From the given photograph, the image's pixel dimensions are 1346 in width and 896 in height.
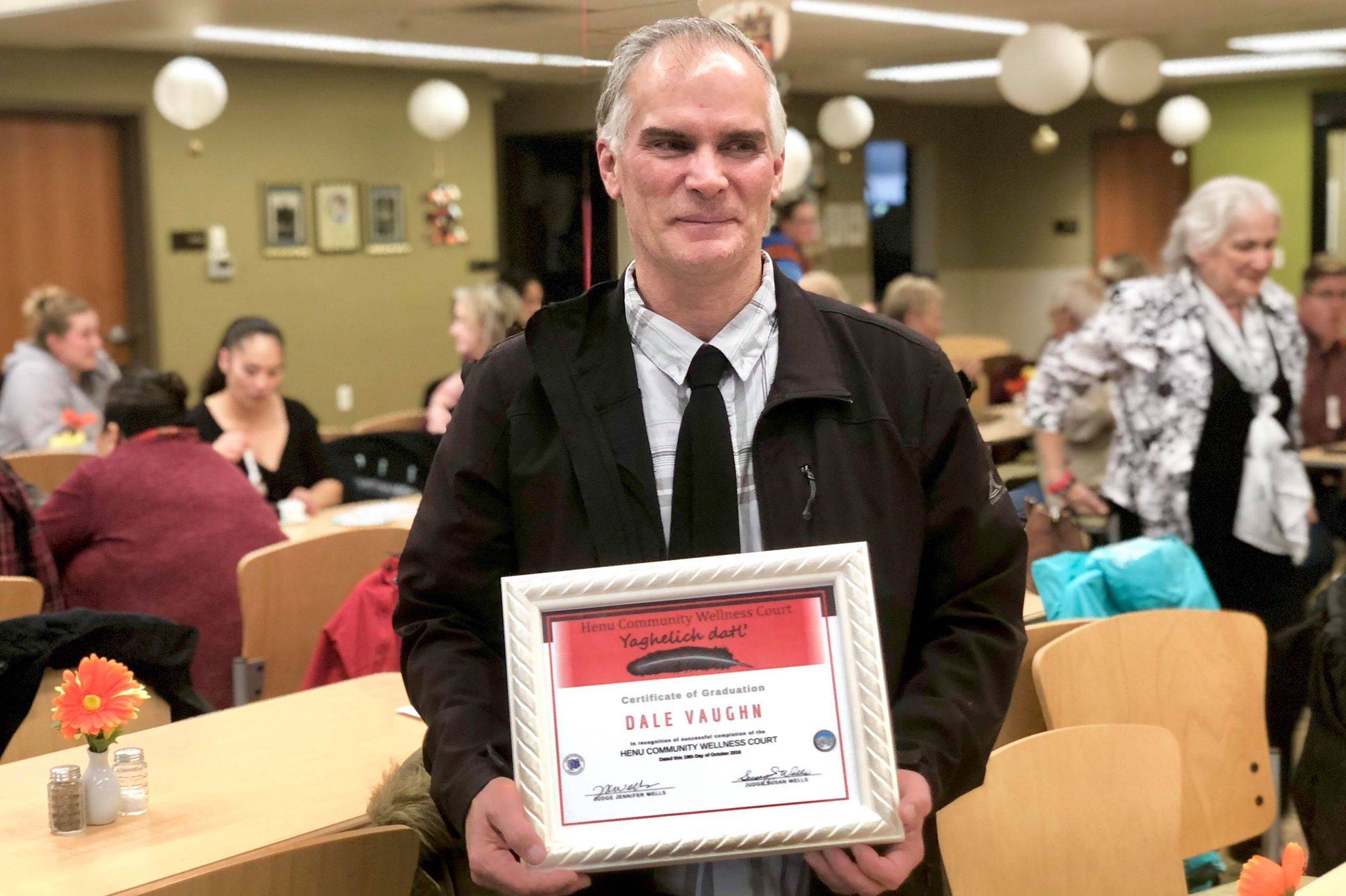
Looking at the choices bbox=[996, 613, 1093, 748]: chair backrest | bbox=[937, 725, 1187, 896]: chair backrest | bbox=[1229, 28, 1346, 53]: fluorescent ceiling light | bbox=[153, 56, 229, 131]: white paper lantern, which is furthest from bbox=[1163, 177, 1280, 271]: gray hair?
bbox=[1229, 28, 1346, 53]: fluorescent ceiling light

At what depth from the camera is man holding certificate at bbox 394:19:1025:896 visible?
146 centimetres

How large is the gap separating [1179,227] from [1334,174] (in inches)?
408

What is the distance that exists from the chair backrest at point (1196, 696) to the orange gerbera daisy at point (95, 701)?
153 centimetres

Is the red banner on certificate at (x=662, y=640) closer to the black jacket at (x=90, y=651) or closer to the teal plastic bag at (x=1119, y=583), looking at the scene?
the black jacket at (x=90, y=651)

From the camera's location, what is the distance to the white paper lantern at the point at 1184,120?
10.9 metres

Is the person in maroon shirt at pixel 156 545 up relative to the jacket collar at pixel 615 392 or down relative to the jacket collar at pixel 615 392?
down

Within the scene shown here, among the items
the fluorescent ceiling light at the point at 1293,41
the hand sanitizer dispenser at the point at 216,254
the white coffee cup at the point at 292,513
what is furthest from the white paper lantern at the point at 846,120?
the white coffee cup at the point at 292,513

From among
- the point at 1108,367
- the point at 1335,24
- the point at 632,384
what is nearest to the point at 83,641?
the point at 632,384

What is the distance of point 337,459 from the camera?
594cm

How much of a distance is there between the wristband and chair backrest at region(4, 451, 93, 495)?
354cm

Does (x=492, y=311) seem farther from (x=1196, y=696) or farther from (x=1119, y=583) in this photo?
(x=1196, y=696)

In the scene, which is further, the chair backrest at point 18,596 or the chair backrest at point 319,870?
the chair backrest at point 18,596

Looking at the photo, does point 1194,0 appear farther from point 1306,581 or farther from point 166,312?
point 166,312
